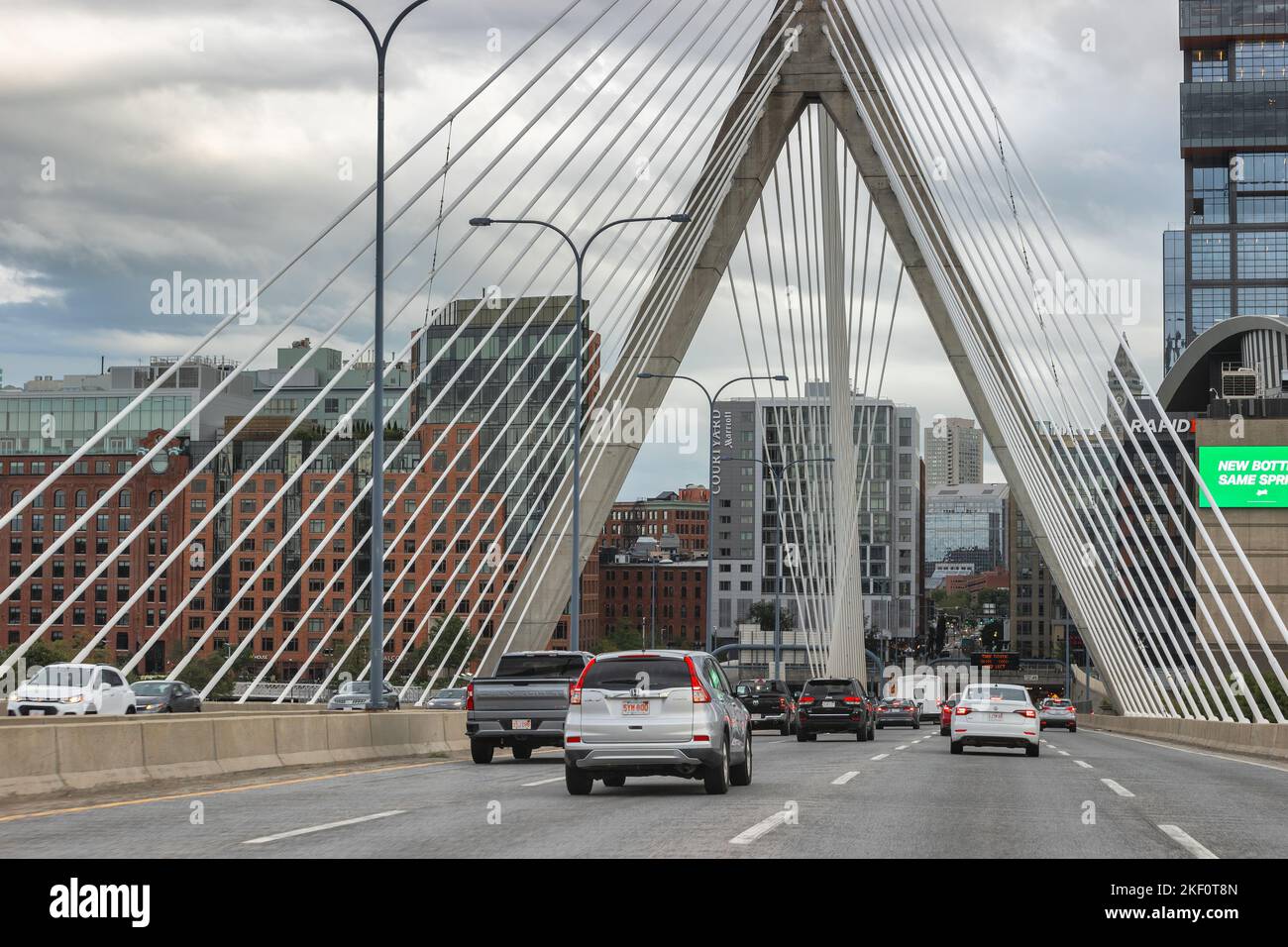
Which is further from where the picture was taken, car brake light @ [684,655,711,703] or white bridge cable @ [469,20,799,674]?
white bridge cable @ [469,20,799,674]

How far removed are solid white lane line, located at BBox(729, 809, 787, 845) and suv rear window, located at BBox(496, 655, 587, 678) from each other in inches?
475

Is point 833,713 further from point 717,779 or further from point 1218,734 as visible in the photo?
point 717,779

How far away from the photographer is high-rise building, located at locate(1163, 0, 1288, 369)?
185000 millimetres

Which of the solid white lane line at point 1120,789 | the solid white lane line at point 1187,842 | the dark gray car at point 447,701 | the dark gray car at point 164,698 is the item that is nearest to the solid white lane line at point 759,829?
the solid white lane line at point 1187,842

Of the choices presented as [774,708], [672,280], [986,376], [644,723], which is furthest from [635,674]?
[986,376]

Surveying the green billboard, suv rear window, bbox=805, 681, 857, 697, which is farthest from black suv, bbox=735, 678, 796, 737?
the green billboard

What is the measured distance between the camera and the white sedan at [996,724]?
30500 millimetres

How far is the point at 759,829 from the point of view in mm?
13727

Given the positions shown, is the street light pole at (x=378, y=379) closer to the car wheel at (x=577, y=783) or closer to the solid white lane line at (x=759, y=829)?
the car wheel at (x=577, y=783)

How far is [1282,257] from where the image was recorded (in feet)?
618

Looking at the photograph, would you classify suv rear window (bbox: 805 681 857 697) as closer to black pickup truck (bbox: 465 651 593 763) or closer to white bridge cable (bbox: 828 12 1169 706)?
white bridge cable (bbox: 828 12 1169 706)
